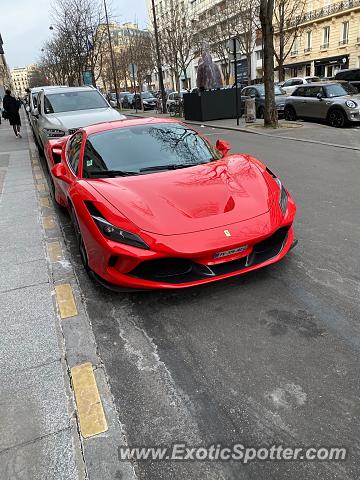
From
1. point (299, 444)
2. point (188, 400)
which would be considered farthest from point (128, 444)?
point (299, 444)

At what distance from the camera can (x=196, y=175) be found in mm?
4051

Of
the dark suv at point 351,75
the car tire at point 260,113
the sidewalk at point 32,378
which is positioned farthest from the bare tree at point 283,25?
the sidewalk at point 32,378

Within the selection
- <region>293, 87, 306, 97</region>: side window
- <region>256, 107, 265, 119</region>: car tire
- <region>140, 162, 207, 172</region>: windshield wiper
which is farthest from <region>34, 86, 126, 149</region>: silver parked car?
<region>256, 107, 265, 119</region>: car tire

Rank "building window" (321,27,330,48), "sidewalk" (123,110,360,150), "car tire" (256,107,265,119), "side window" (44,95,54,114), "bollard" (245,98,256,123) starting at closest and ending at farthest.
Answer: "side window" (44,95,54,114) < "sidewalk" (123,110,360,150) < "bollard" (245,98,256,123) < "car tire" (256,107,265,119) < "building window" (321,27,330,48)

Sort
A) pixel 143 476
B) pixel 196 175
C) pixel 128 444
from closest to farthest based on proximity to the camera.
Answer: pixel 143 476, pixel 128 444, pixel 196 175

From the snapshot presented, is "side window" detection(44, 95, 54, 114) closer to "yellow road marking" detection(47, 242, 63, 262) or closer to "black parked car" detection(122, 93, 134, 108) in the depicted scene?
"yellow road marking" detection(47, 242, 63, 262)

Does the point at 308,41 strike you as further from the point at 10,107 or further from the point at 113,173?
the point at 113,173

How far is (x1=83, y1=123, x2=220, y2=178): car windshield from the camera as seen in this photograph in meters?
4.38

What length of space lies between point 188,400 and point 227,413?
0.80 ft

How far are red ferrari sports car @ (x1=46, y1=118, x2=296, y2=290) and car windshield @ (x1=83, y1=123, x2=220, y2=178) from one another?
11mm

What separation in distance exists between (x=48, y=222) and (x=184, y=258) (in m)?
3.27

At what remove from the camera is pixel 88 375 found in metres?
2.70

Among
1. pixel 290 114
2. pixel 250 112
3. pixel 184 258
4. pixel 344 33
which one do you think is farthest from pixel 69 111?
pixel 344 33

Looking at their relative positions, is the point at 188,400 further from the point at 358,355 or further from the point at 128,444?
the point at 358,355
